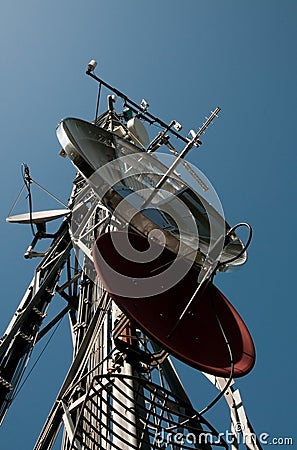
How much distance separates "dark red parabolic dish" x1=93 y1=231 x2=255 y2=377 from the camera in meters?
5.80

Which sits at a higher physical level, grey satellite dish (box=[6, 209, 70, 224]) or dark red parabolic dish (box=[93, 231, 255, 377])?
grey satellite dish (box=[6, 209, 70, 224])

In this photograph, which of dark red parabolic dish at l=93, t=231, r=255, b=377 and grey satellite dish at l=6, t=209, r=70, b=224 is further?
grey satellite dish at l=6, t=209, r=70, b=224

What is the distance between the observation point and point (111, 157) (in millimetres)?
8414

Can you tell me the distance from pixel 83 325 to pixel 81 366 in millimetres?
1857

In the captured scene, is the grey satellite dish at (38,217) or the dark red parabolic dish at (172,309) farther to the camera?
the grey satellite dish at (38,217)

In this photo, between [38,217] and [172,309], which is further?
[38,217]

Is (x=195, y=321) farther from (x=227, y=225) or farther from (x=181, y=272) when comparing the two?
(x=227, y=225)

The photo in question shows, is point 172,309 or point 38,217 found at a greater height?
point 38,217

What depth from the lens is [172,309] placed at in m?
6.64

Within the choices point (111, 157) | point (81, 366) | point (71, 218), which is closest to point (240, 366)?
point (81, 366)

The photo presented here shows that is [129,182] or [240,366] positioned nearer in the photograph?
[240,366]

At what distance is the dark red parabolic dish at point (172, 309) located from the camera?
5.80 metres

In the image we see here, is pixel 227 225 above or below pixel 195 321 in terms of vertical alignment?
above

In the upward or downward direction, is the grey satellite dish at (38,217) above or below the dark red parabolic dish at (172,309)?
above
